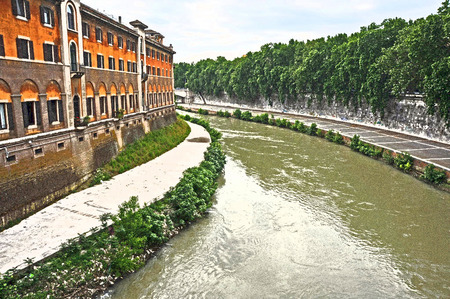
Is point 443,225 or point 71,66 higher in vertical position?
point 71,66

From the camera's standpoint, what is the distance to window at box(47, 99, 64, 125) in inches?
667

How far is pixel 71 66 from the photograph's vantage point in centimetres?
1892

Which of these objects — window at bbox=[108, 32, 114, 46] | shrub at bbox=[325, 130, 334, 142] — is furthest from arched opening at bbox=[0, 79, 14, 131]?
shrub at bbox=[325, 130, 334, 142]

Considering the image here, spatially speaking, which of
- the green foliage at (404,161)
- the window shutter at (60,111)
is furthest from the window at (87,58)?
the green foliage at (404,161)

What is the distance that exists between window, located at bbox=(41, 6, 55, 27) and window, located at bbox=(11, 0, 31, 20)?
0.93 m

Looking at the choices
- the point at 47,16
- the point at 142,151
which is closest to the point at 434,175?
the point at 142,151

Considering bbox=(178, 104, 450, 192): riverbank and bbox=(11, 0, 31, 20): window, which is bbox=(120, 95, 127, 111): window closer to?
bbox=(11, 0, 31, 20): window

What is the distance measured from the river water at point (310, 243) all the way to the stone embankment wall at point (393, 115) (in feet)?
39.9

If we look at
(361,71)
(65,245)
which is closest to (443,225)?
(65,245)

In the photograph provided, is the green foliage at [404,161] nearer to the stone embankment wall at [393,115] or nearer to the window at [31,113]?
the stone embankment wall at [393,115]

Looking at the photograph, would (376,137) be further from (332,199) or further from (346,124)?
(332,199)

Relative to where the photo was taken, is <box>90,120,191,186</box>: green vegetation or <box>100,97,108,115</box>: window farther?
<box>100,97,108,115</box>: window

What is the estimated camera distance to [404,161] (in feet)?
85.7

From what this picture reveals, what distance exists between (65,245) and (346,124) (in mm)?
45445
